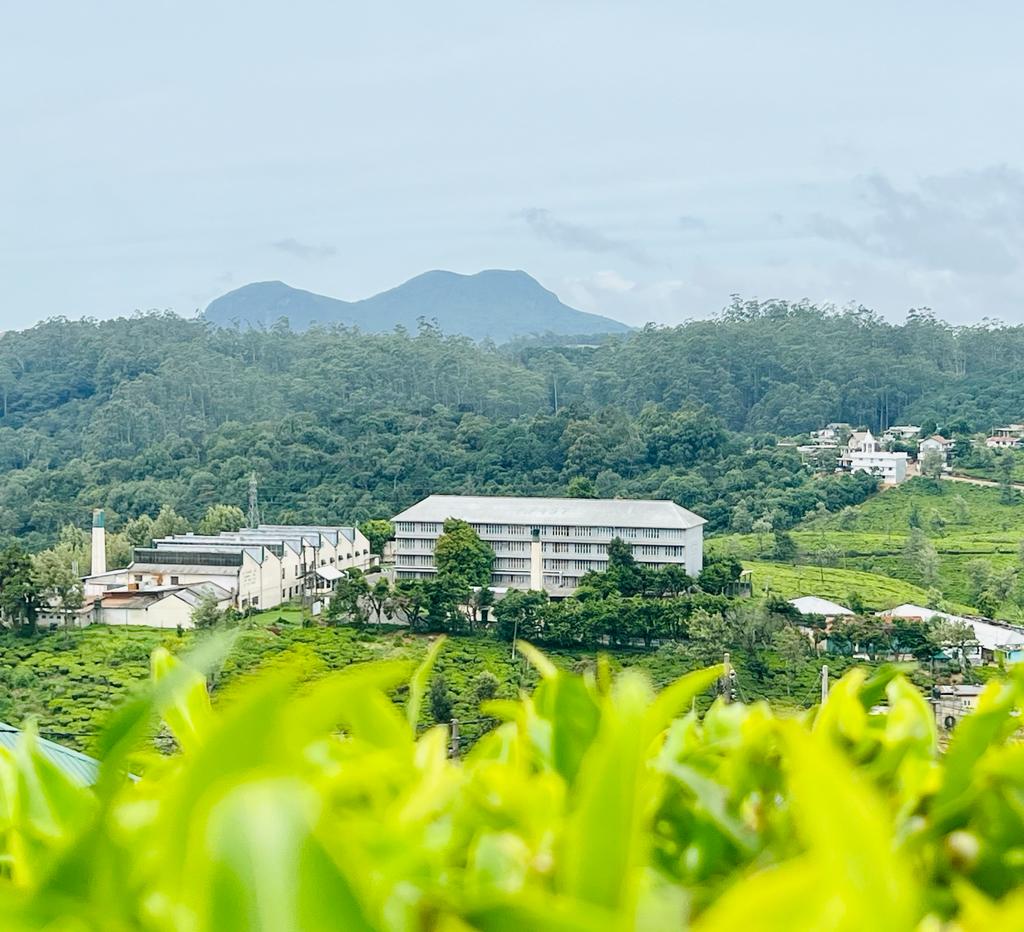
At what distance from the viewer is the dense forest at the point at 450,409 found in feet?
64.5

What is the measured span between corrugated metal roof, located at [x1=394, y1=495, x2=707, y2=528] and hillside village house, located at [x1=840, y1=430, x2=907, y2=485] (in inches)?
176

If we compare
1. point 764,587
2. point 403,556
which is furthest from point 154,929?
point 403,556

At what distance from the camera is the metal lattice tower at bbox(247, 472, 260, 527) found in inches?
742

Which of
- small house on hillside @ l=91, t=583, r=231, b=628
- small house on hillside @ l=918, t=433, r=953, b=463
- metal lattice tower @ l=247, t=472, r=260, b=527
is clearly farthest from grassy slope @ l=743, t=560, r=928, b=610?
metal lattice tower @ l=247, t=472, r=260, b=527

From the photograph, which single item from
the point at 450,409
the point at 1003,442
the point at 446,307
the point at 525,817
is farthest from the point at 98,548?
the point at 446,307

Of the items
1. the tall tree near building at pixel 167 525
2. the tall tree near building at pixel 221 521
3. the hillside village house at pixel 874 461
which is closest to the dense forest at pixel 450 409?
the hillside village house at pixel 874 461

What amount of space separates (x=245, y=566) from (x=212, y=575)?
1.28ft

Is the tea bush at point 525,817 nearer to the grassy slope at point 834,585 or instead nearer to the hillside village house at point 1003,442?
the grassy slope at point 834,585

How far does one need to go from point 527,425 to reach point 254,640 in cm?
997

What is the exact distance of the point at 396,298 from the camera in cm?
7769

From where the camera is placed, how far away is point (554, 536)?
1498 centimetres

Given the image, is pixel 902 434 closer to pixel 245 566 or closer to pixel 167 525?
pixel 245 566

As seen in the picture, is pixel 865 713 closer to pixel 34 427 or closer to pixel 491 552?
pixel 491 552

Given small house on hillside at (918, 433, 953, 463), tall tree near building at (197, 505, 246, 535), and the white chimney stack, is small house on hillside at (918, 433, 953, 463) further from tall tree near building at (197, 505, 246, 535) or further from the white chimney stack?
the white chimney stack
